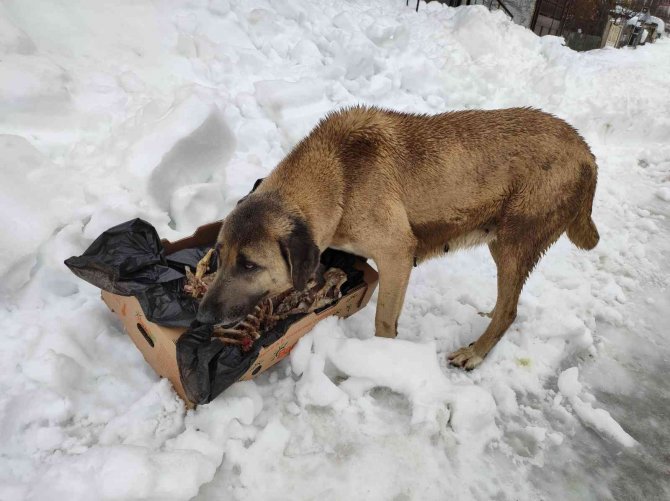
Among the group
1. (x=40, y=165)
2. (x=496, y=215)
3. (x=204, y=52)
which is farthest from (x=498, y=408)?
(x=204, y=52)

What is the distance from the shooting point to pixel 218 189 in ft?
13.0

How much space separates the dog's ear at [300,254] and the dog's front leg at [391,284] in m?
0.58

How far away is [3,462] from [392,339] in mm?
2269

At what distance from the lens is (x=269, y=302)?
9.82ft

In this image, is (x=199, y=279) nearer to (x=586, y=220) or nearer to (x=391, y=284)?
(x=391, y=284)

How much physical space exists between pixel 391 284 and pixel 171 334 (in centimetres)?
143

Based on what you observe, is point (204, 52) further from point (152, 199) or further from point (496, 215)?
point (496, 215)

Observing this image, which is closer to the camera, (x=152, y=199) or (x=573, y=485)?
(x=573, y=485)

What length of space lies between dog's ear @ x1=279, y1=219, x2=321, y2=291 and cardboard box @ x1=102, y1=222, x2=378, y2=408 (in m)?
0.40

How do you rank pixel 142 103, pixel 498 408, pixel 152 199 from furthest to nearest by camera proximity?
pixel 142 103, pixel 152 199, pixel 498 408

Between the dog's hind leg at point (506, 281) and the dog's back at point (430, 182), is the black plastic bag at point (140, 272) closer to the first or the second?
the dog's back at point (430, 182)

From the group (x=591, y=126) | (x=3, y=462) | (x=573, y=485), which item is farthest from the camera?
(x=591, y=126)

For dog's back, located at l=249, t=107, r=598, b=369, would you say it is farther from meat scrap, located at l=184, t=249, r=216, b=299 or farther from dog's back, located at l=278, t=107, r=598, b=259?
meat scrap, located at l=184, t=249, r=216, b=299

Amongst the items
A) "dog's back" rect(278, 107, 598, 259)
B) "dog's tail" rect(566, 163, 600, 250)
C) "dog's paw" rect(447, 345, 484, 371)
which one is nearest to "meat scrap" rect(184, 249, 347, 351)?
"dog's back" rect(278, 107, 598, 259)
